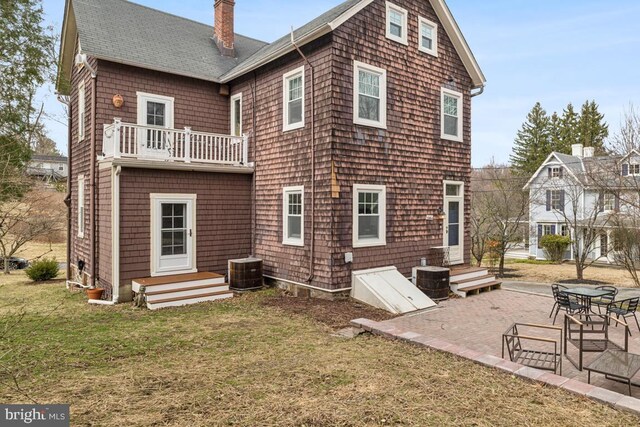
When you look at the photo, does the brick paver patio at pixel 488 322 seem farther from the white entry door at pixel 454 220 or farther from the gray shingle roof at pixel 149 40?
the gray shingle roof at pixel 149 40

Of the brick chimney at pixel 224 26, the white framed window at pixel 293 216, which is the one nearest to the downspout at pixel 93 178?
the brick chimney at pixel 224 26

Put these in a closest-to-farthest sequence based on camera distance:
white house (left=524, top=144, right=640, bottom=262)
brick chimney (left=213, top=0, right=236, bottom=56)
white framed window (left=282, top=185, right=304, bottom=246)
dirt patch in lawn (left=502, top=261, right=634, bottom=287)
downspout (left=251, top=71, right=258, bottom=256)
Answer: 1. white framed window (left=282, top=185, right=304, bottom=246)
2. downspout (left=251, top=71, right=258, bottom=256)
3. brick chimney (left=213, top=0, right=236, bottom=56)
4. dirt patch in lawn (left=502, top=261, right=634, bottom=287)
5. white house (left=524, top=144, right=640, bottom=262)

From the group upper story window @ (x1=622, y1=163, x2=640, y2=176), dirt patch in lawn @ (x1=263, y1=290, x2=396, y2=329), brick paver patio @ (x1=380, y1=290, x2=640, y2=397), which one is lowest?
brick paver patio @ (x1=380, y1=290, x2=640, y2=397)

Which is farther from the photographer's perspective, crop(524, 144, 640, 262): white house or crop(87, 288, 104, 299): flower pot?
crop(524, 144, 640, 262): white house

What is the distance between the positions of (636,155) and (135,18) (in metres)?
21.6

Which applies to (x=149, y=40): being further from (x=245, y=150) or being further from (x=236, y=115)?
(x=245, y=150)

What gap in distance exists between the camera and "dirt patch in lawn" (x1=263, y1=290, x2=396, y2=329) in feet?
26.2

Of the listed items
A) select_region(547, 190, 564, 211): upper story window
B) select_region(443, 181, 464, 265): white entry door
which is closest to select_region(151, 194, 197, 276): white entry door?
select_region(443, 181, 464, 265): white entry door

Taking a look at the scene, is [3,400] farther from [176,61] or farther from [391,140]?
[176,61]

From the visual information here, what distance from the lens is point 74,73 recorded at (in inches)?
525

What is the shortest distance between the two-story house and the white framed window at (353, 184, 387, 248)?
1.6 inches

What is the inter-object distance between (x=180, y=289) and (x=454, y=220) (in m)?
8.71

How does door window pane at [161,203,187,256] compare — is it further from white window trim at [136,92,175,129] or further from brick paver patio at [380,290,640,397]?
brick paver patio at [380,290,640,397]

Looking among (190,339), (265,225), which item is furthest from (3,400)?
(265,225)
